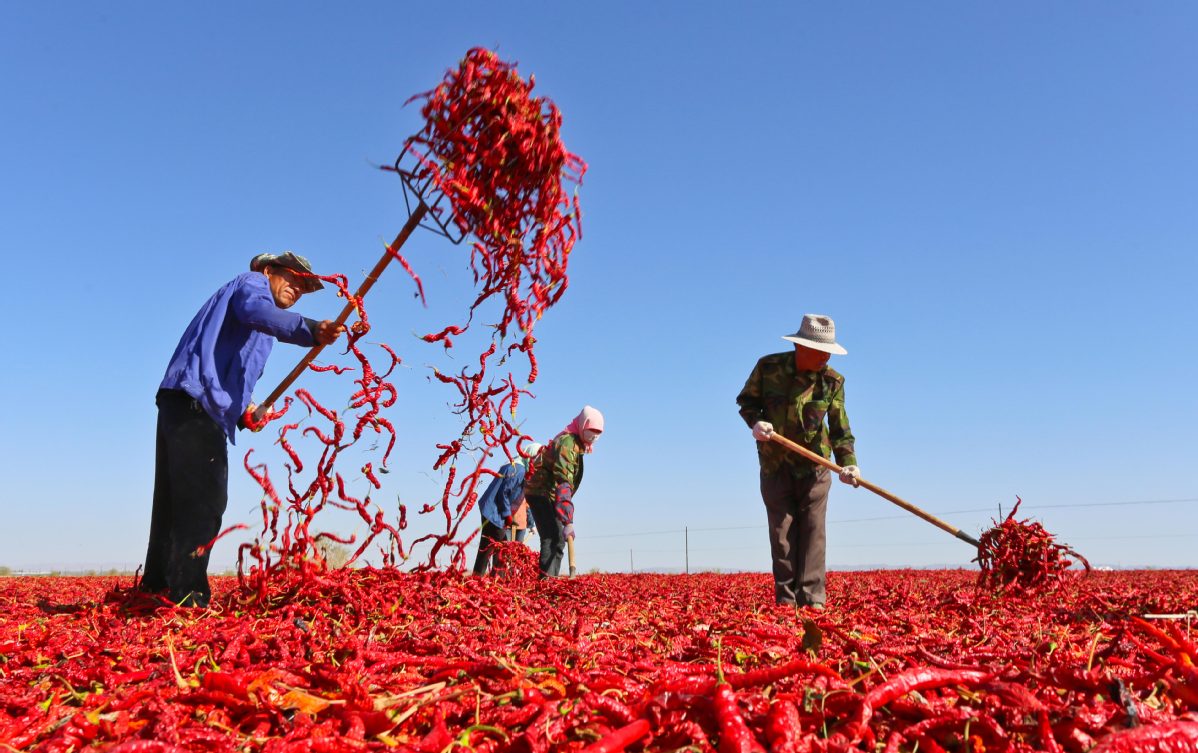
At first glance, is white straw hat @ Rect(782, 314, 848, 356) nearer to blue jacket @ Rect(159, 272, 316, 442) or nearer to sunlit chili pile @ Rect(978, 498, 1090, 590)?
sunlit chili pile @ Rect(978, 498, 1090, 590)

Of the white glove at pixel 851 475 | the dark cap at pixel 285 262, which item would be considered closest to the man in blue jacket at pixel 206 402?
the dark cap at pixel 285 262

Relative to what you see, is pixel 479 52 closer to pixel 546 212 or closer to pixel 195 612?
pixel 546 212

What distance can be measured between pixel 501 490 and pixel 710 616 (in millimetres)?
5164

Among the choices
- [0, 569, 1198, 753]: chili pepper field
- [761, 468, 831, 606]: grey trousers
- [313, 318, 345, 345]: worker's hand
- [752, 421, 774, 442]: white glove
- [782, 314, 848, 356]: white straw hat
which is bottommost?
[0, 569, 1198, 753]: chili pepper field

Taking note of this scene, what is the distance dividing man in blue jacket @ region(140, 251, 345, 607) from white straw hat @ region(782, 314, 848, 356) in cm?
379

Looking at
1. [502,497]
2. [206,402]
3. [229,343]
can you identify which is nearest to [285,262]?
[229,343]

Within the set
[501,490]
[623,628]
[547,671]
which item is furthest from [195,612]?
[501,490]

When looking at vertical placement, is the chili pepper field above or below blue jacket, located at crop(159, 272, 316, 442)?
below

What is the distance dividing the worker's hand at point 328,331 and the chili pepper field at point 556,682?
4.78 ft

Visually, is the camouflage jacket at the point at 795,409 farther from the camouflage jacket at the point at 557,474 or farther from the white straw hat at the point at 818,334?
the camouflage jacket at the point at 557,474

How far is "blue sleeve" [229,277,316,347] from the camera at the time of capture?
5.39 meters

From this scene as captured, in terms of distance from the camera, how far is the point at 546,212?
17.8ft

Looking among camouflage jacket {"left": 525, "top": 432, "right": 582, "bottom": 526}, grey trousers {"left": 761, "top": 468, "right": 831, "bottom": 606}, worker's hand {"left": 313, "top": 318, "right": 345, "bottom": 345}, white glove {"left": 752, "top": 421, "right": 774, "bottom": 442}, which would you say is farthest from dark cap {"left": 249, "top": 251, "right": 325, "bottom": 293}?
camouflage jacket {"left": 525, "top": 432, "right": 582, "bottom": 526}

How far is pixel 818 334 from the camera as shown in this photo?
7.43 metres
